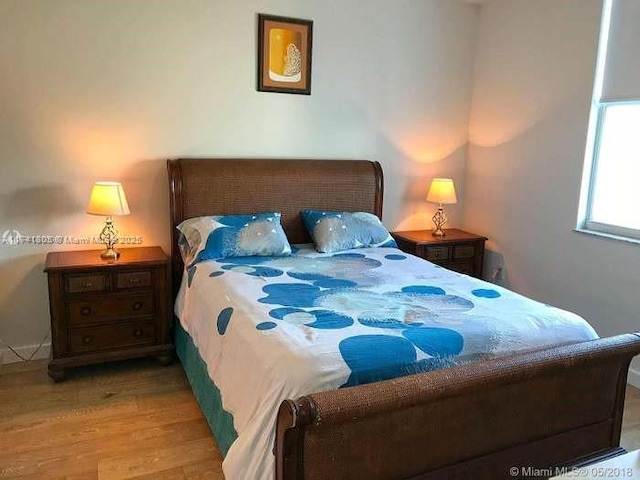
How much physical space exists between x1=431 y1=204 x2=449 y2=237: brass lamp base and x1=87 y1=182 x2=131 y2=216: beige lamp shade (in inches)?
90.1

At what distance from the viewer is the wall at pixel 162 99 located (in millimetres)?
3066

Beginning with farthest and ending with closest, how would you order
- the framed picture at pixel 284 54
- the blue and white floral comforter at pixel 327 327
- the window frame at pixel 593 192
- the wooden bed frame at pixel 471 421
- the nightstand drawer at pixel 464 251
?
the nightstand drawer at pixel 464 251, the framed picture at pixel 284 54, the window frame at pixel 593 192, the blue and white floral comforter at pixel 327 327, the wooden bed frame at pixel 471 421

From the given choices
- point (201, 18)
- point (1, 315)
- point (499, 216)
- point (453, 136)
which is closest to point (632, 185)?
point (499, 216)

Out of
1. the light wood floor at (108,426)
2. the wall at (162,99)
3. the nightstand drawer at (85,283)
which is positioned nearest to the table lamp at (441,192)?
the wall at (162,99)

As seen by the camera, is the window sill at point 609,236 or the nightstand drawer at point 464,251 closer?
the window sill at point 609,236

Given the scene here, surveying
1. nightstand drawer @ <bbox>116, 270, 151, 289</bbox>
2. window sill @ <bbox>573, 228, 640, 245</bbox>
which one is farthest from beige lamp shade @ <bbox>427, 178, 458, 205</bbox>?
nightstand drawer @ <bbox>116, 270, 151, 289</bbox>

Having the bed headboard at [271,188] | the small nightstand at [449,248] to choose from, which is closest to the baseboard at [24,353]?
the bed headboard at [271,188]

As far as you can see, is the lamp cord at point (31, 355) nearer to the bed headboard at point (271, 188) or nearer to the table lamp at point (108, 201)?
the table lamp at point (108, 201)

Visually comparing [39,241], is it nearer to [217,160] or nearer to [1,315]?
[1,315]

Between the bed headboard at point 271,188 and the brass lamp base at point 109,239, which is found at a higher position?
the bed headboard at point 271,188

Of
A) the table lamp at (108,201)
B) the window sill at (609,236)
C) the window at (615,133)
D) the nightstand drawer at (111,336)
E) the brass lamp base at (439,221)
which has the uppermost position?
the window at (615,133)

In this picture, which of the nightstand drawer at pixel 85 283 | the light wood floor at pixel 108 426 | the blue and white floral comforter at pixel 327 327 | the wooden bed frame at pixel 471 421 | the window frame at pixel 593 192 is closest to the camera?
the wooden bed frame at pixel 471 421

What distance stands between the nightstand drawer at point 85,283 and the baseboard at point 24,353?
0.65m

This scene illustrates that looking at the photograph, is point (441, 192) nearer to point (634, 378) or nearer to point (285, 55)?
point (285, 55)
